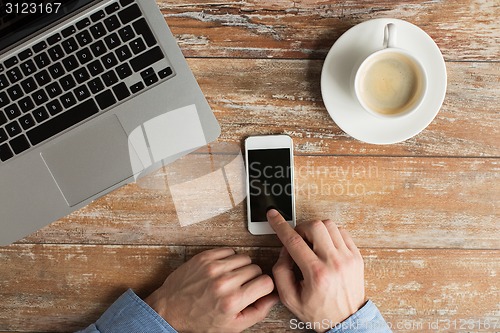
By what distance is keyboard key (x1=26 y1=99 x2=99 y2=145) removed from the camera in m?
0.88

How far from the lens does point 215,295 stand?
0.93 meters

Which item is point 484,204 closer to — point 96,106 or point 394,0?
point 394,0

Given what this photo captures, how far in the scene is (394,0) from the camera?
920 mm

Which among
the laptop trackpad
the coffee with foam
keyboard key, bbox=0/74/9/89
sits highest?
keyboard key, bbox=0/74/9/89

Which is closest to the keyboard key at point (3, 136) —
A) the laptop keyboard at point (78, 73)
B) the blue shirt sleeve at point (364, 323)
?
the laptop keyboard at point (78, 73)

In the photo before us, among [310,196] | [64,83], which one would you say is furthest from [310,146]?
[64,83]

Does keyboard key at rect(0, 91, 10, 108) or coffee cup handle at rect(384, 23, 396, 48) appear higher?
keyboard key at rect(0, 91, 10, 108)

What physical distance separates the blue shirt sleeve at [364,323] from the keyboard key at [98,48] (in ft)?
2.16

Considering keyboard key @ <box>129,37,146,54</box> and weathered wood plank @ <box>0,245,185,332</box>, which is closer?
keyboard key @ <box>129,37,146,54</box>

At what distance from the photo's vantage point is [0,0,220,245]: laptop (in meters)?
0.86

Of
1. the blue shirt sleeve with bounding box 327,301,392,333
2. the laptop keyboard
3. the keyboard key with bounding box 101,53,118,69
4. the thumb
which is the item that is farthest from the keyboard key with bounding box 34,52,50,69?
the blue shirt sleeve with bounding box 327,301,392,333

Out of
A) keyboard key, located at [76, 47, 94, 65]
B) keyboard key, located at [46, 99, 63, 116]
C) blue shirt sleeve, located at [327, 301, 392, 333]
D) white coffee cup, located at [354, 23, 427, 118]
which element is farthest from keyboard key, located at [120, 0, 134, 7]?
blue shirt sleeve, located at [327, 301, 392, 333]

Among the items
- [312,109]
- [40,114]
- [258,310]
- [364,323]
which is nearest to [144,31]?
[40,114]

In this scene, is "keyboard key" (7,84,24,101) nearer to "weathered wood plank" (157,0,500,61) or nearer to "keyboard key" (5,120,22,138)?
"keyboard key" (5,120,22,138)
